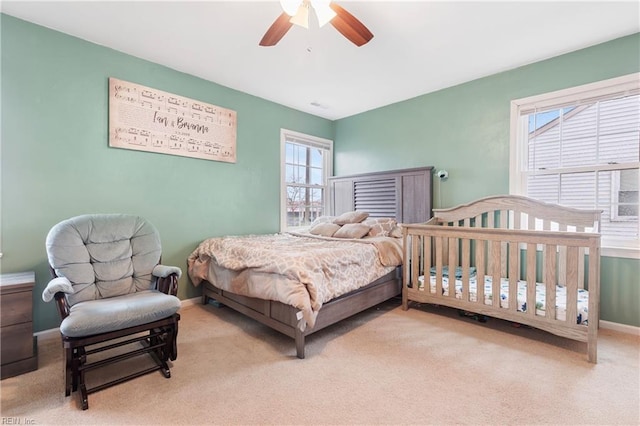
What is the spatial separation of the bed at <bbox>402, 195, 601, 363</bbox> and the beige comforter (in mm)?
436

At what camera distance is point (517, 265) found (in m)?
2.40

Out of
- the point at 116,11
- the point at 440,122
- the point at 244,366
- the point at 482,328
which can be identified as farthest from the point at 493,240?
the point at 116,11

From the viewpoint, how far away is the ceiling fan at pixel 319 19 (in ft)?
5.80

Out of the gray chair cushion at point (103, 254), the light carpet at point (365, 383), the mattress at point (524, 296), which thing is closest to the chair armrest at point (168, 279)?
the gray chair cushion at point (103, 254)

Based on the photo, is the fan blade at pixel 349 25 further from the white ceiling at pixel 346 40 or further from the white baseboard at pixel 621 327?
the white baseboard at pixel 621 327

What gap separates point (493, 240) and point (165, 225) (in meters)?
3.23

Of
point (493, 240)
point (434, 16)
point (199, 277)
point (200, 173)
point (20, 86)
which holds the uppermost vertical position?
point (434, 16)

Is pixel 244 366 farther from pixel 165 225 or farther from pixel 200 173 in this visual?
pixel 200 173

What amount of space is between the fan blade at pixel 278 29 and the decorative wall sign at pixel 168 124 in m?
1.44

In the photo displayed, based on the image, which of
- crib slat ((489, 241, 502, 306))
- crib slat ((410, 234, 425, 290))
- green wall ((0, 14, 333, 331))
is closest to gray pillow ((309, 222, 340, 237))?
crib slat ((410, 234, 425, 290))

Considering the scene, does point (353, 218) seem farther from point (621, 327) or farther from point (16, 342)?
point (16, 342)

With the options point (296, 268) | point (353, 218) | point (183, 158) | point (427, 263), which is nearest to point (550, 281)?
point (427, 263)

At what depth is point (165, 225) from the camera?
3072mm

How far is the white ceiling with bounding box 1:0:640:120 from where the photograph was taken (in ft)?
7.10
